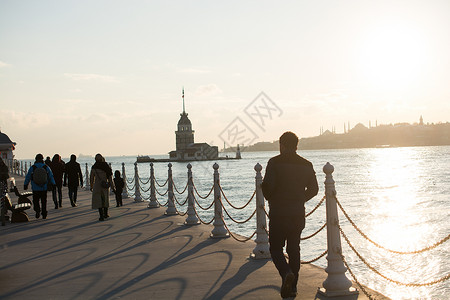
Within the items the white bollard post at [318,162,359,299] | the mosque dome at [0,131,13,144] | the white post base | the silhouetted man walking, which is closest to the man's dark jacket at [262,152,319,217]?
the silhouetted man walking

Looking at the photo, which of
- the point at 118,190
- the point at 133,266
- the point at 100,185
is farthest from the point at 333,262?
the point at 118,190

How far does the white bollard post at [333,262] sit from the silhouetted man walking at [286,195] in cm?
40

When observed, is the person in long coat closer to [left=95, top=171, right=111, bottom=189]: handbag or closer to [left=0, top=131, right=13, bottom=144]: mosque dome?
[left=95, top=171, right=111, bottom=189]: handbag

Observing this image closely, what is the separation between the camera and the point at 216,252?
858cm

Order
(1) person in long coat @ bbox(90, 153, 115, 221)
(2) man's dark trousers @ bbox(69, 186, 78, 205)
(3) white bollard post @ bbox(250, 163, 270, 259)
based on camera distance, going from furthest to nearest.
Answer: (2) man's dark trousers @ bbox(69, 186, 78, 205), (1) person in long coat @ bbox(90, 153, 115, 221), (3) white bollard post @ bbox(250, 163, 270, 259)

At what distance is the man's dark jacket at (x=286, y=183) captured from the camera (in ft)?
17.8

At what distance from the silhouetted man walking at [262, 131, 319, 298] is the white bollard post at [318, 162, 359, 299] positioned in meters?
0.40

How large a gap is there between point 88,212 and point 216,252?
8.56 meters

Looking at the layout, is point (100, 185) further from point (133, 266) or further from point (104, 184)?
point (133, 266)

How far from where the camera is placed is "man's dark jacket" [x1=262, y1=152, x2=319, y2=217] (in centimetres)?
543

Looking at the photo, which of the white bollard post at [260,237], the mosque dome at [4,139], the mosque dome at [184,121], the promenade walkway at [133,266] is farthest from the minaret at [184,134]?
the white bollard post at [260,237]

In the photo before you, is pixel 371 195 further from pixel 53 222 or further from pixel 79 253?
pixel 79 253

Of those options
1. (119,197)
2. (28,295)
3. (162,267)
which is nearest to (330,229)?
(162,267)

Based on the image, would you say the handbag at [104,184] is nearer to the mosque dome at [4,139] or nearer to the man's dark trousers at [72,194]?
the man's dark trousers at [72,194]
